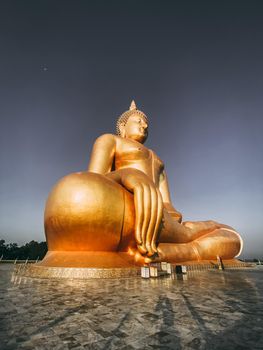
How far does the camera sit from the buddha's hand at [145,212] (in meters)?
6.20

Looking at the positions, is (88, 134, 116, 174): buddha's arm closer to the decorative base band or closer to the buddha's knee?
the buddha's knee

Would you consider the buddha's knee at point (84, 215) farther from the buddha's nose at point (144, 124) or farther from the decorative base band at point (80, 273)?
the buddha's nose at point (144, 124)

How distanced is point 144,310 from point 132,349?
865mm

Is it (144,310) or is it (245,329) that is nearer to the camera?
(245,329)

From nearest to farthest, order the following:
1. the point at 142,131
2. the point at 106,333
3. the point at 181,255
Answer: the point at 106,333
the point at 181,255
the point at 142,131

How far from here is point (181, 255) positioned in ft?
24.4

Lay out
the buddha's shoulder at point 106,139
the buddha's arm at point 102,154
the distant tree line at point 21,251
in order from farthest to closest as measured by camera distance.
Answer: the distant tree line at point 21,251
the buddha's shoulder at point 106,139
the buddha's arm at point 102,154

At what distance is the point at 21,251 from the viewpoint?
2286 cm

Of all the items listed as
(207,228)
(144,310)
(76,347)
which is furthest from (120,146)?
(76,347)

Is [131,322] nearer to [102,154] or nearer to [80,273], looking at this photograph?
[80,273]

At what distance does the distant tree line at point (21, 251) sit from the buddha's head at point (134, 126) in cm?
1611

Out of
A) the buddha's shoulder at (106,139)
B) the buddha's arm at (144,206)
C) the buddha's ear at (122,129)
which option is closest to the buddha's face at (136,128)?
the buddha's ear at (122,129)

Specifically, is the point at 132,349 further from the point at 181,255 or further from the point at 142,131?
the point at 142,131

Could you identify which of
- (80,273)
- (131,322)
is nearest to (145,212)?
(80,273)
